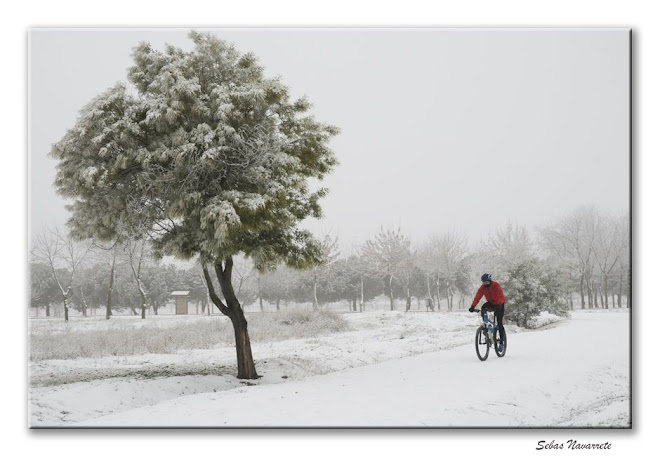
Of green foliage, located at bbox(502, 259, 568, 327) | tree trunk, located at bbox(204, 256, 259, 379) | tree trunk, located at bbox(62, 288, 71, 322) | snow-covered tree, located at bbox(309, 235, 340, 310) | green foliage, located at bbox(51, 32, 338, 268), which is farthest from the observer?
green foliage, located at bbox(502, 259, 568, 327)

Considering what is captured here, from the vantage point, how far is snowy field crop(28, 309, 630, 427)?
20.8 ft

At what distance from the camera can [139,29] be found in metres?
8.02

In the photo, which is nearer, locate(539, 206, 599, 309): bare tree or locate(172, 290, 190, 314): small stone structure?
locate(539, 206, 599, 309): bare tree

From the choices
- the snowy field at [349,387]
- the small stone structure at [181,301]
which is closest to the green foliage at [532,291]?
the snowy field at [349,387]

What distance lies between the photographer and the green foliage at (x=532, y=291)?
12367 millimetres

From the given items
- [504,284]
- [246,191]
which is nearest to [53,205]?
[246,191]

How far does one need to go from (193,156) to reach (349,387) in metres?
4.35

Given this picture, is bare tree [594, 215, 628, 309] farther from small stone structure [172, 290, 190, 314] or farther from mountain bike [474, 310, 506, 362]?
small stone structure [172, 290, 190, 314]

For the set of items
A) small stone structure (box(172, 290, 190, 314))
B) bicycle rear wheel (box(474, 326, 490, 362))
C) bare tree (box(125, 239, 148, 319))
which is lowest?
A: bicycle rear wheel (box(474, 326, 490, 362))

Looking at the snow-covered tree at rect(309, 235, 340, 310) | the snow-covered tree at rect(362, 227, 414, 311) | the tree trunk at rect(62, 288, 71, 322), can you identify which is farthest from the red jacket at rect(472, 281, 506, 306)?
the tree trunk at rect(62, 288, 71, 322)

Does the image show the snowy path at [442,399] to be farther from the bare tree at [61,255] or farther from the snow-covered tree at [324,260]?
the bare tree at [61,255]

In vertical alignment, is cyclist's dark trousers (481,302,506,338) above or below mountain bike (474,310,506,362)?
above

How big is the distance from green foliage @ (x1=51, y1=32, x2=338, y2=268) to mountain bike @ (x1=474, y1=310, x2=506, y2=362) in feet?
11.1

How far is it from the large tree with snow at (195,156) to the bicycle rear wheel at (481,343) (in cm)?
335
